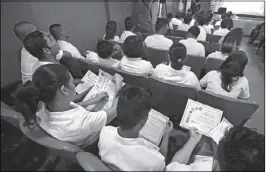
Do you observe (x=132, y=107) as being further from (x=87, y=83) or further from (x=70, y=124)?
(x=87, y=83)

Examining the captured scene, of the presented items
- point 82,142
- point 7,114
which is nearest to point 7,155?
point 7,114

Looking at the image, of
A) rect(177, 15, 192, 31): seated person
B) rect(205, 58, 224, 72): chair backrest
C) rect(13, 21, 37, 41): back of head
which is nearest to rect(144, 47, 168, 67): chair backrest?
rect(205, 58, 224, 72): chair backrest

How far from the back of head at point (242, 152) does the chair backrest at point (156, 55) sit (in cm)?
171

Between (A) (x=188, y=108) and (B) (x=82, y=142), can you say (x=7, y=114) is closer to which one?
(B) (x=82, y=142)

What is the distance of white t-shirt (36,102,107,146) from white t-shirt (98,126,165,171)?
0.19 meters

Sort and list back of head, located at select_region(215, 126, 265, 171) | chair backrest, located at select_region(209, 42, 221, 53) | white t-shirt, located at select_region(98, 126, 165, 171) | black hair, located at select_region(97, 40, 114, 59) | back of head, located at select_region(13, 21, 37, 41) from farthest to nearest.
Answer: chair backrest, located at select_region(209, 42, 221, 53) → back of head, located at select_region(13, 21, 37, 41) → black hair, located at select_region(97, 40, 114, 59) → white t-shirt, located at select_region(98, 126, 165, 171) → back of head, located at select_region(215, 126, 265, 171)

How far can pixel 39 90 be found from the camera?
84cm

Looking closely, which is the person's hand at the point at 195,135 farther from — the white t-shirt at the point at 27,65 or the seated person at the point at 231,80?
the white t-shirt at the point at 27,65

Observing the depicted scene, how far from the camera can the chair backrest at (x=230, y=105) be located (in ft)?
3.49

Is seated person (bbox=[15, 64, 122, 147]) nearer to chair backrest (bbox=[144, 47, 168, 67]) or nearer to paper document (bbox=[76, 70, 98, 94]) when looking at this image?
paper document (bbox=[76, 70, 98, 94])

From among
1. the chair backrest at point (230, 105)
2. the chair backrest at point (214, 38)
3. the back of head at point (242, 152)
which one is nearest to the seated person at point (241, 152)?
the back of head at point (242, 152)

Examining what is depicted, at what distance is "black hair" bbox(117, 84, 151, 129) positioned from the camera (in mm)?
748

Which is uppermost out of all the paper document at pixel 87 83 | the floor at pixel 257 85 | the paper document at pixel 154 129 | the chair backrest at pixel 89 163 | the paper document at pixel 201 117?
the chair backrest at pixel 89 163

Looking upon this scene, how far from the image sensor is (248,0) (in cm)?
736
